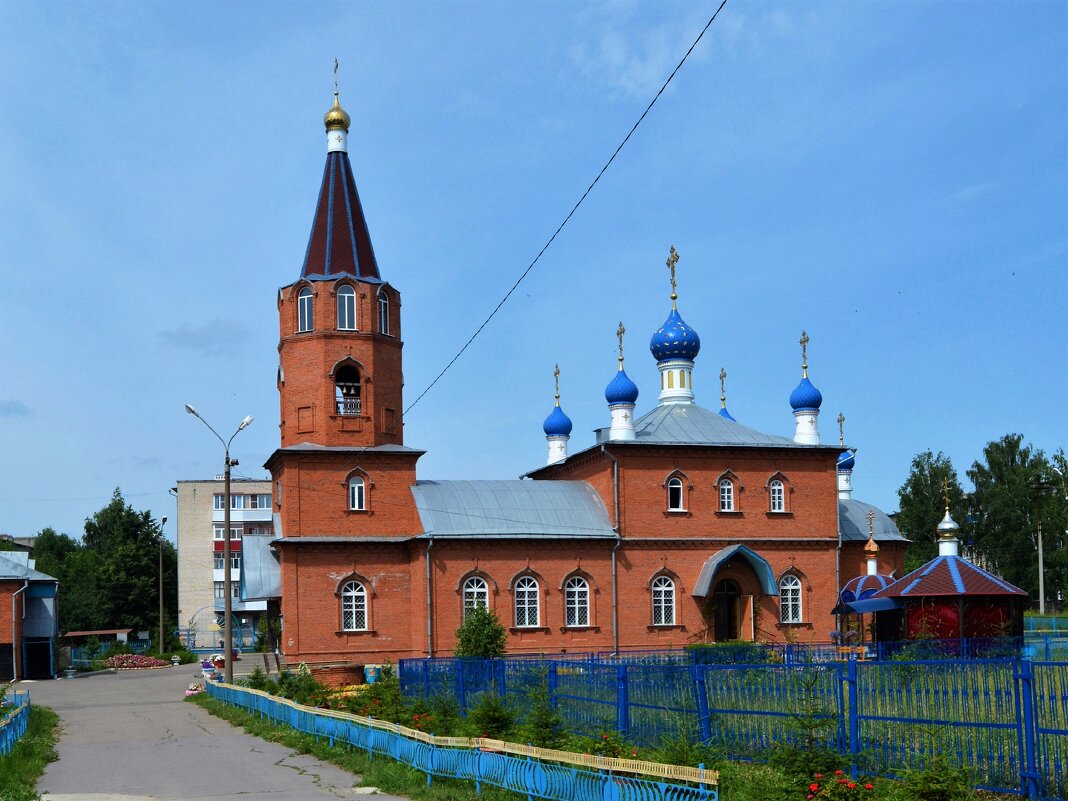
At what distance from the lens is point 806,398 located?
101ft

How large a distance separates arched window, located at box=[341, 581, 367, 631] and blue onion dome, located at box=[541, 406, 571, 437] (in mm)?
10092

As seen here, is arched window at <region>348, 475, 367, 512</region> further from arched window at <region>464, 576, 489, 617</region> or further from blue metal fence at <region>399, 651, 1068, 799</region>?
blue metal fence at <region>399, 651, 1068, 799</region>

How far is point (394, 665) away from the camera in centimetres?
2645

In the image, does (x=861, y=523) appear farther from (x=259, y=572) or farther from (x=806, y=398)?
(x=259, y=572)

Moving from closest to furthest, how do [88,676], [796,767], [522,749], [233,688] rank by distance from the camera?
[796,767] < [522,749] < [233,688] < [88,676]

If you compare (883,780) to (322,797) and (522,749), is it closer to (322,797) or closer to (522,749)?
(522,749)

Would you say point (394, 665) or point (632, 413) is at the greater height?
point (632, 413)

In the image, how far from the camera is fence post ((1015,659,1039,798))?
8883 mm

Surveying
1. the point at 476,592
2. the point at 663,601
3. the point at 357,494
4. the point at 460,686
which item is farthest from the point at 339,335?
the point at 460,686

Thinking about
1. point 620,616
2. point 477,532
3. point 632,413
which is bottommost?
point 620,616

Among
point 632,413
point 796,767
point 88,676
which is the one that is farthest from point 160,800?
point 88,676

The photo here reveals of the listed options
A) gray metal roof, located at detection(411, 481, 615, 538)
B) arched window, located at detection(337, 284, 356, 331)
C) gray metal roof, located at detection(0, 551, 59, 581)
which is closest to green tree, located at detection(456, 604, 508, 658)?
gray metal roof, located at detection(411, 481, 615, 538)

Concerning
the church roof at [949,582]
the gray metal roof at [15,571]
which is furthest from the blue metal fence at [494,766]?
the gray metal roof at [15,571]

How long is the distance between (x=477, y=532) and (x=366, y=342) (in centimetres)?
518
